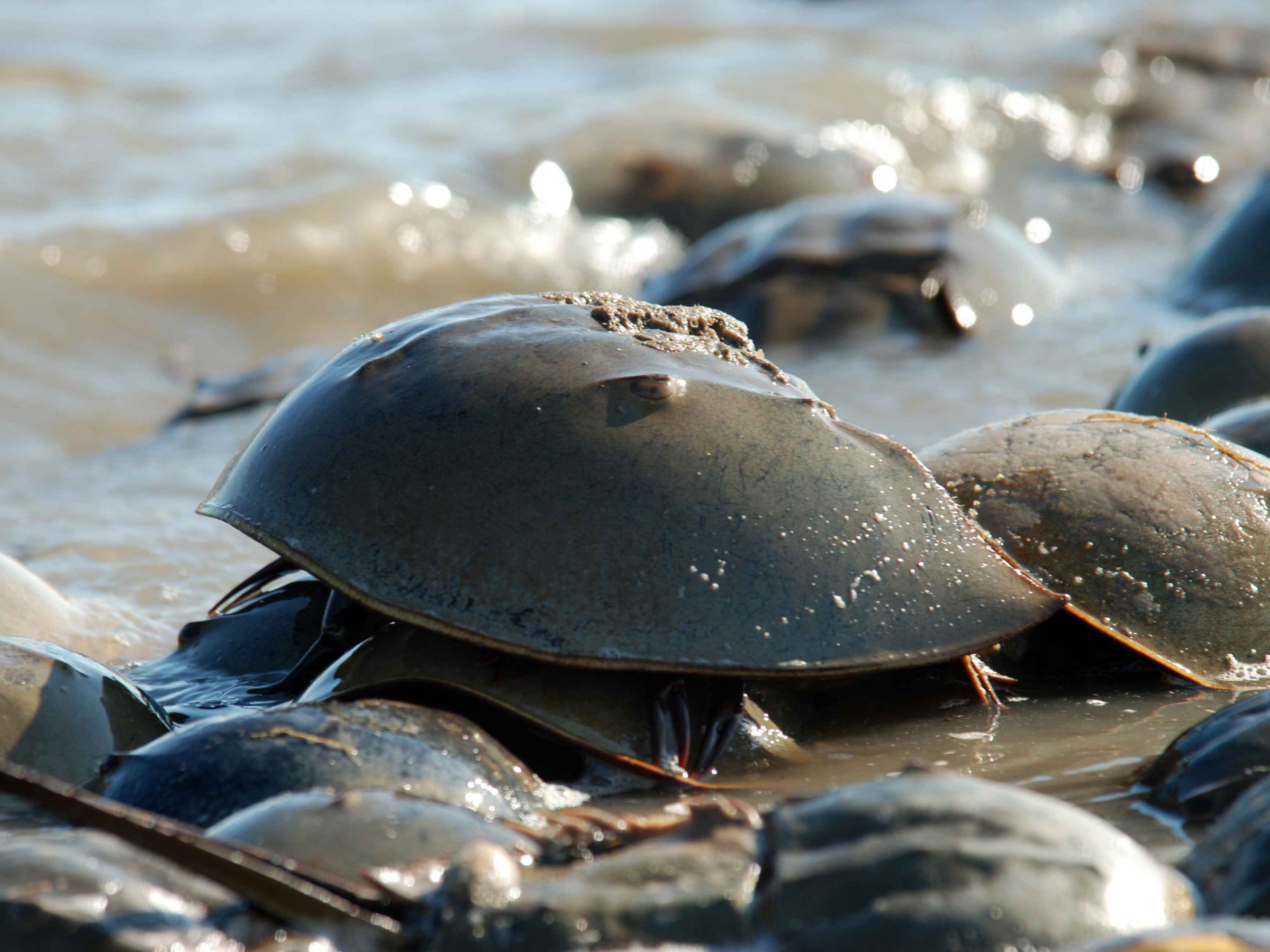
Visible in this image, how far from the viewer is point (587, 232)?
6801mm

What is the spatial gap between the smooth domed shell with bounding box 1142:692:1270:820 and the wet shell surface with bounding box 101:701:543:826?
0.80 meters

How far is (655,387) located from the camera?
193 centimetres

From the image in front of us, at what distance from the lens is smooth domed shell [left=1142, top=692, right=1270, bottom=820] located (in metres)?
1.70

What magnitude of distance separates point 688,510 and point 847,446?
271 millimetres

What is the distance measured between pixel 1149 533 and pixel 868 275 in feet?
9.10

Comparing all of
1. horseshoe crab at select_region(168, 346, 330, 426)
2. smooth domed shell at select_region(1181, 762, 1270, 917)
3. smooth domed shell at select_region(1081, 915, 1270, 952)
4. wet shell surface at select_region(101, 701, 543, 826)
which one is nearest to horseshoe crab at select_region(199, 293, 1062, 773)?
wet shell surface at select_region(101, 701, 543, 826)

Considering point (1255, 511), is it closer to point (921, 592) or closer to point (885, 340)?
point (921, 592)

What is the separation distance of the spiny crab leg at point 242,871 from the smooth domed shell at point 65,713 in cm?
45

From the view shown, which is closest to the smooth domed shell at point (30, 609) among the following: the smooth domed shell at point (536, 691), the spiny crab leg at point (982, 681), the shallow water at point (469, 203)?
the shallow water at point (469, 203)

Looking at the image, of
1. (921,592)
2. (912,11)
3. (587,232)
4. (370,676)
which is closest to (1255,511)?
(921,592)

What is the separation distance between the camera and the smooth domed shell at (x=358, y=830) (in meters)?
1.44

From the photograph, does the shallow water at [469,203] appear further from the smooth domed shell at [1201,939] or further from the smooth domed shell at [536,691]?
the smooth domed shell at [1201,939]

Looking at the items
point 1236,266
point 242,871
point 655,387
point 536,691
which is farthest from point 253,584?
point 1236,266

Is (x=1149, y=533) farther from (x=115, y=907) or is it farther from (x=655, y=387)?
(x=115, y=907)
